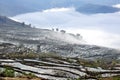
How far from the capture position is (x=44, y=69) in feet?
399

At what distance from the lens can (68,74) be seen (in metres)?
114

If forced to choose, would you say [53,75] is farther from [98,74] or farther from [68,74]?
[98,74]

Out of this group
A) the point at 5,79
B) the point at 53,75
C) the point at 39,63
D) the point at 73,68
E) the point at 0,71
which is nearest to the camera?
the point at 5,79

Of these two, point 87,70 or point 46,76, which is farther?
point 87,70

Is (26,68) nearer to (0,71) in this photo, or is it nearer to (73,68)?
(73,68)

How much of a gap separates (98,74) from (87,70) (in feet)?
21.0

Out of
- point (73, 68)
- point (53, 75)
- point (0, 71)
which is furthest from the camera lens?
point (73, 68)

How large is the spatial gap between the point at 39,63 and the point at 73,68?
540 inches

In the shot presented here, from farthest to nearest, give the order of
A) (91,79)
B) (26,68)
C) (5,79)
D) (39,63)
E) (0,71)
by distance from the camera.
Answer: (39,63), (26,68), (91,79), (0,71), (5,79)

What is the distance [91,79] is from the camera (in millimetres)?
103938

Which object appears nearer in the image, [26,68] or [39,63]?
[26,68]

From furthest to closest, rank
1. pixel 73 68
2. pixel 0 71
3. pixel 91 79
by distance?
pixel 73 68, pixel 91 79, pixel 0 71

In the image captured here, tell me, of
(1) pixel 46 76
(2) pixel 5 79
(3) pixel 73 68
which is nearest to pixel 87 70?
(3) pixel 73 68

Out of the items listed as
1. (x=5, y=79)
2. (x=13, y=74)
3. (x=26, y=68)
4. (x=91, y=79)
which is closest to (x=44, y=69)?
(x=26, y=68)
